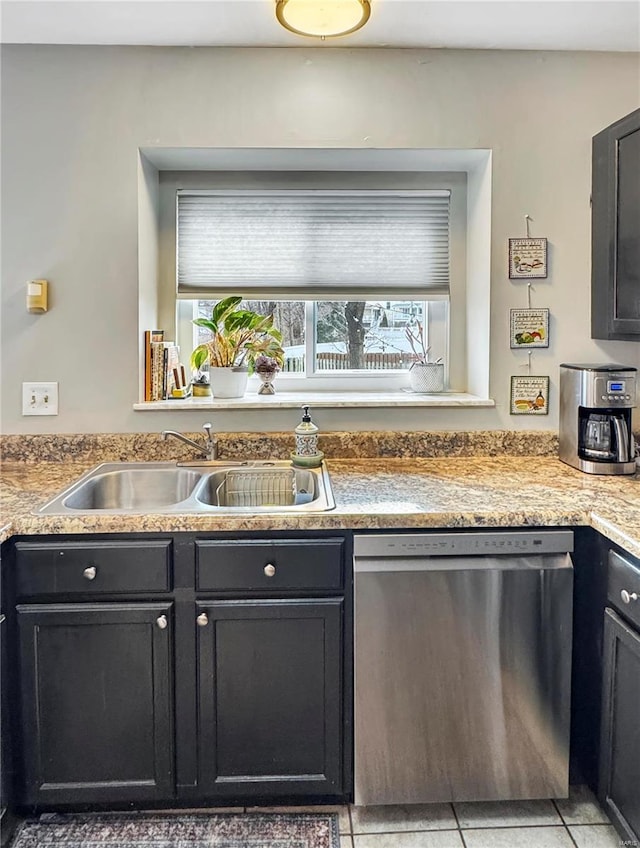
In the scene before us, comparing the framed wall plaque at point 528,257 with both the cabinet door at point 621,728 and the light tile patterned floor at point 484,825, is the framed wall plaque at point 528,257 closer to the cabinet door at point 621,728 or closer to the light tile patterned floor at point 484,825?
the cabinet door at point 621,728

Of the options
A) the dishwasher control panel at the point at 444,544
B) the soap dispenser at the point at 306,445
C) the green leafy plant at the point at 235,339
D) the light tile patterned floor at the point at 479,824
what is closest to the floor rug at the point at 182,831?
the light tile patterned floor at the point at 479,824

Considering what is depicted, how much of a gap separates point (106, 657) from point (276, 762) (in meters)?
0.53

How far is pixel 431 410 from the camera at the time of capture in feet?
7.47

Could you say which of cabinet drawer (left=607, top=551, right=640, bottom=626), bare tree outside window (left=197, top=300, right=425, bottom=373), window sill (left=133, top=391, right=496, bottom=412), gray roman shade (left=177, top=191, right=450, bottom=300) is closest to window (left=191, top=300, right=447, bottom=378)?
bare tree outside window (left=197, top=300, right=425, bottom=373)

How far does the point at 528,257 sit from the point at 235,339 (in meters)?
1.13

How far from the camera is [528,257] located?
7.22ft

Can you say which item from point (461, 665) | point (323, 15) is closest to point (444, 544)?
point (461, 665)

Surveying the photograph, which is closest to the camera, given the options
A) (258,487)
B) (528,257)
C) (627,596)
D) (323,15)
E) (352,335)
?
(627,596)

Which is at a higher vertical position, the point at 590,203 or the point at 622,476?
the point at 590,203

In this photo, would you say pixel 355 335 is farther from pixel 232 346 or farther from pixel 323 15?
pixel 323 15

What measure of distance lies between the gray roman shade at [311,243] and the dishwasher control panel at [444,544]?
1.21 metres

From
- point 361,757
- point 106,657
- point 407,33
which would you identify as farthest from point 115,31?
point 361,757

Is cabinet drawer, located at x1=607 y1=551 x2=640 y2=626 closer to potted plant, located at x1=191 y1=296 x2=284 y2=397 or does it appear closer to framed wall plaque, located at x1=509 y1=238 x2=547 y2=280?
framed wall plaque, located at x1=509 y1=238 x2=547 y2=280

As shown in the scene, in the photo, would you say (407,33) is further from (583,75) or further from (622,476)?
(622,476)
